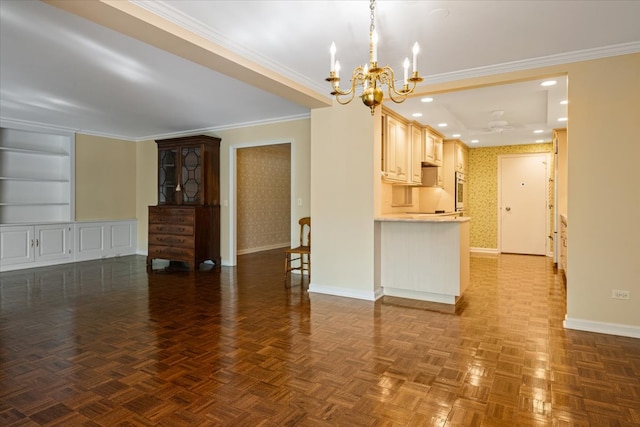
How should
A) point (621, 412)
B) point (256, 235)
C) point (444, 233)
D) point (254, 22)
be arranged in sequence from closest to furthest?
point (621, 412)
point (254, 22)
point (444, 233)
point (256, 235)

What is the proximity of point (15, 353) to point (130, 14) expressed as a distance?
252 centimetres

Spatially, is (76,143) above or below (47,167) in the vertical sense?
above

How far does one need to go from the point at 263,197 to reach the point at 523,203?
554 cm

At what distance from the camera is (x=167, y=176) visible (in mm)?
7020

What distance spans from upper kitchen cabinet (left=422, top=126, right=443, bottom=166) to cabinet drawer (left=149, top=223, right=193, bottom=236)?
3965mm

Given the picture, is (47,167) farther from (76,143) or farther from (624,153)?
(624,153)

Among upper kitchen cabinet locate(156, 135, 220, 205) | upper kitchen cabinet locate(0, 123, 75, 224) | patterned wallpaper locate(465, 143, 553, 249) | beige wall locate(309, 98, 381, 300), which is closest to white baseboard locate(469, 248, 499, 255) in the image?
patterned wallpaper locate(465, 143, 553, 249)

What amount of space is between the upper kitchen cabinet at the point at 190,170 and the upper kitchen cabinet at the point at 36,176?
1695 millimetres

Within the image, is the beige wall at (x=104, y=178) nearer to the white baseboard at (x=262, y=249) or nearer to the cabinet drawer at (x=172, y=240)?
the cabinet drawer at (x=172, y=240)

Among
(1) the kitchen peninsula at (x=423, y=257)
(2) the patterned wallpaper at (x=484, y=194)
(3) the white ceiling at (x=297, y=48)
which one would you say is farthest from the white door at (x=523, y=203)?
(1) the kitchen peninsula at (x=423, y=257)

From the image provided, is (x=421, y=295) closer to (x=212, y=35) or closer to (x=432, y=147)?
(x=432, y=147)

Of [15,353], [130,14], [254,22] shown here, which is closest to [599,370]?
[254,22]

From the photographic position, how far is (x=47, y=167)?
698 centimetres

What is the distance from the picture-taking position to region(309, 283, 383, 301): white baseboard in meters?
4.39
